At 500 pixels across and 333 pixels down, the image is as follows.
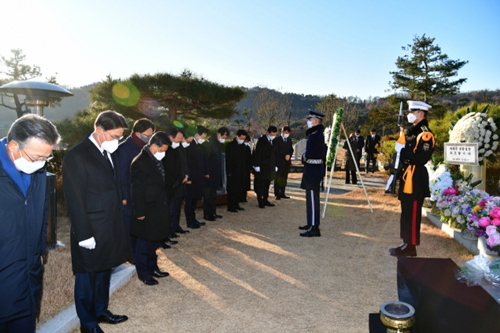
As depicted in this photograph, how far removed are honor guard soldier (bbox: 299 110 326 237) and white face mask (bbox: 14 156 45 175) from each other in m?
4.83

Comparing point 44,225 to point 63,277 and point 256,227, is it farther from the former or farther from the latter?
point 256,227

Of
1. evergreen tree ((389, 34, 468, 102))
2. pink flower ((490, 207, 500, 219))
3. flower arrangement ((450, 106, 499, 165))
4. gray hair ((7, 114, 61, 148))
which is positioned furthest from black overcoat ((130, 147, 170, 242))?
evergreen tree ((389, 34, 468, 102))

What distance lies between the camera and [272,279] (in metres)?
4.70

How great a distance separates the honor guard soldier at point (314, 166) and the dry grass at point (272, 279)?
39 cm

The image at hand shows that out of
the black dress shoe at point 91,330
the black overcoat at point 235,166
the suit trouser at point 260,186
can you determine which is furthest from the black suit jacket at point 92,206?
the suit trouser at point 260,186

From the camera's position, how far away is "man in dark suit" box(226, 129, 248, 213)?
856cm

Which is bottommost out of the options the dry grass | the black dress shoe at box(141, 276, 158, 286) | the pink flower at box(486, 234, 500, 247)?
the dry grass

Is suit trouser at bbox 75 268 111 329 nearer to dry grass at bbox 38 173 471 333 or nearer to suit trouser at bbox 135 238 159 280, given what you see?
dry grass at bbox 38 173 471 333

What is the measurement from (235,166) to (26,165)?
6.28 metres

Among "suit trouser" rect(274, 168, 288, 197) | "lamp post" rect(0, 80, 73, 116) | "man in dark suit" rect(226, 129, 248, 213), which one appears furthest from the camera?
"suit trouser" rect(274, 168, 288, 197)

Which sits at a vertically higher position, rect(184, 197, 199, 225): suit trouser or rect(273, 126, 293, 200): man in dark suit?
rect(273, 126, 293, 200): man in dark suit

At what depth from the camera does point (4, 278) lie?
232 centimetres

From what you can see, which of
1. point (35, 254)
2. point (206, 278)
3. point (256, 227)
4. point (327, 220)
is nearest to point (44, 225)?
point (35, 254)

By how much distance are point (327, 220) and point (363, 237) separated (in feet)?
4.49
